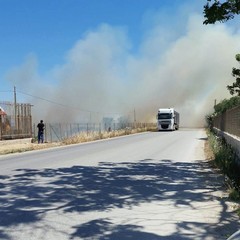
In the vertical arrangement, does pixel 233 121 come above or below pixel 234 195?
above

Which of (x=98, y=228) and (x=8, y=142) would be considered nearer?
(x=98, y=228)

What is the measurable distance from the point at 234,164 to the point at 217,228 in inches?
272

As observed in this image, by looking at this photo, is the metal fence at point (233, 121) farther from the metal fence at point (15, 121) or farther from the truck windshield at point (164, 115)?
the truck windshield at point (164, 115)

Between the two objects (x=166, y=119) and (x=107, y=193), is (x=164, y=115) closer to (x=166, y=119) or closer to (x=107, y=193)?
(x=166, y=119)

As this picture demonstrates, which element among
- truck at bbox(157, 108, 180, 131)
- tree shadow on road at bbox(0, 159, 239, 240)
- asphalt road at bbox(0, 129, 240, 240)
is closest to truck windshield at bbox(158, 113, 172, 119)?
truck at bbox(157, 108, 180, 131)

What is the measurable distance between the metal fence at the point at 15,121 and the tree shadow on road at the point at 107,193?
22346mm

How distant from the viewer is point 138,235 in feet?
19.7

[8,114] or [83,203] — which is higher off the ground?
[8,114]

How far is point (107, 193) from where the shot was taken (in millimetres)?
9523

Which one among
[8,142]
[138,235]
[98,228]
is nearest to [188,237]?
[138,235]

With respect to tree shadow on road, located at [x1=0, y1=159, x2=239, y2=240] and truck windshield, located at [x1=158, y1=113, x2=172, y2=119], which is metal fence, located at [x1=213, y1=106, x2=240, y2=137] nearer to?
tree shadow on road, located at [x1=0, y1=159, x2=239, y2=240]

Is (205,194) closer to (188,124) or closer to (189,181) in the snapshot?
(189,181)

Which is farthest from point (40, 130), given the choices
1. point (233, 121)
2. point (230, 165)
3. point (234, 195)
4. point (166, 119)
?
point (166, 119)

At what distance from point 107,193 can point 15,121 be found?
30.1m
